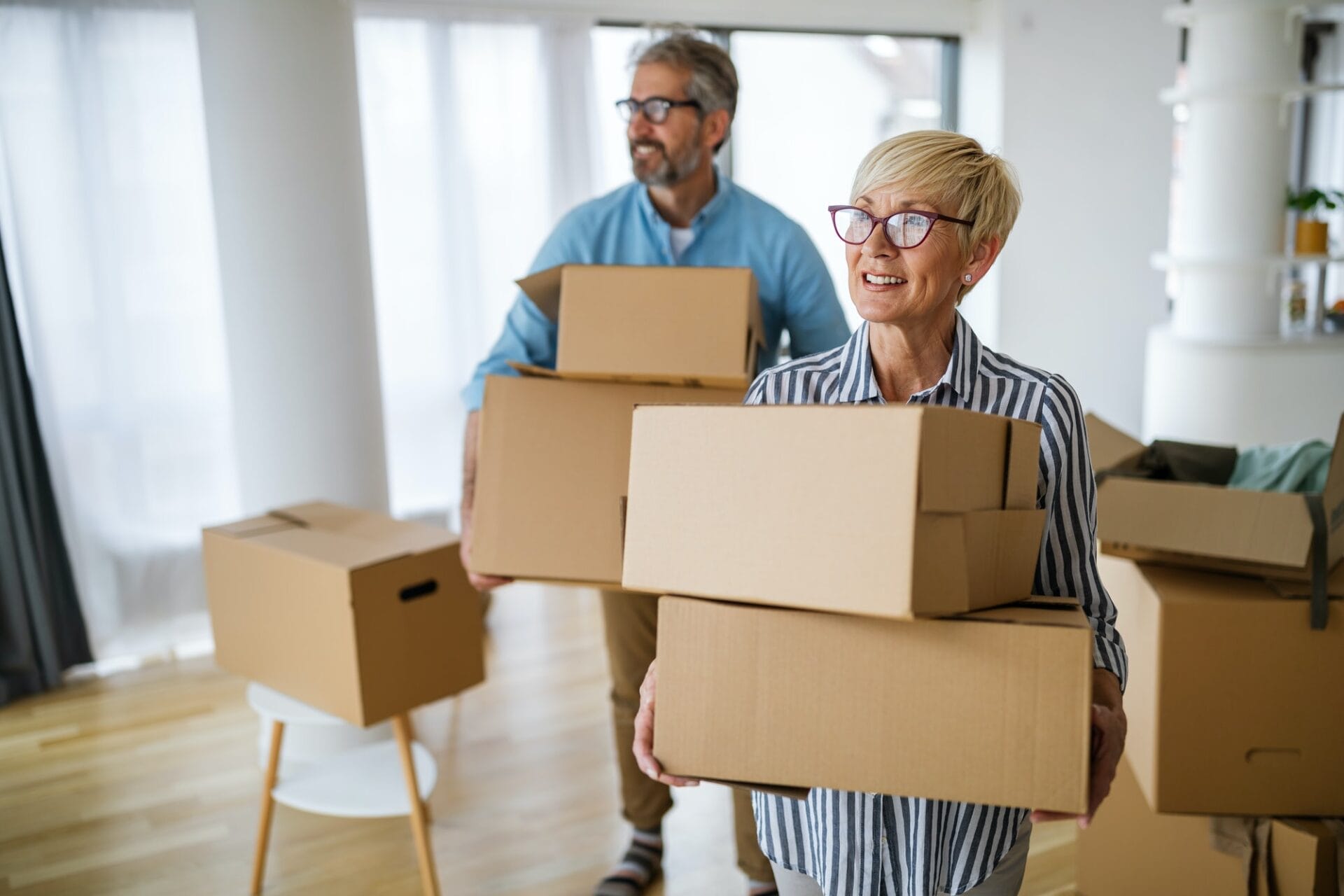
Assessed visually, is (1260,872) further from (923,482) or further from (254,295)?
(254,295)

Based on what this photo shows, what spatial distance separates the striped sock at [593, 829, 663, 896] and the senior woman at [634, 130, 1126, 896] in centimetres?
104

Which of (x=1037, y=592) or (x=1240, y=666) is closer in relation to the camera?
(x=1037, y=592)

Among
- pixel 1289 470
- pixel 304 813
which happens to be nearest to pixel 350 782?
pixel 304 813

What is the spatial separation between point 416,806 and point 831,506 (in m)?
1.41

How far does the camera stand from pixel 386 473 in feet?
8.70

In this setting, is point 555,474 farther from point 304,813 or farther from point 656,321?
point 304,813

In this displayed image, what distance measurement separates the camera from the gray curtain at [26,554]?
9.79 feet

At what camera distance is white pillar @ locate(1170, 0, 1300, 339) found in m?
3.62

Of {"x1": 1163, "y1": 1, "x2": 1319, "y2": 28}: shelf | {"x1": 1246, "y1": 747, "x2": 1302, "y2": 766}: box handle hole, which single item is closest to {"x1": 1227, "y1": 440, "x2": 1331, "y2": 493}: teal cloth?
{"x1": 1246, "y1": 747, "x2": 1302, "y2": 766}: box handle hole

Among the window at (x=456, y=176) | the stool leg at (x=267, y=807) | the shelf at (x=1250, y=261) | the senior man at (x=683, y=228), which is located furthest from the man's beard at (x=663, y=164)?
the shelf at (x=1250, y=261)

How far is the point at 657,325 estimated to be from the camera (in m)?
1.47

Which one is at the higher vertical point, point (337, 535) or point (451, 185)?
point (451, 185)

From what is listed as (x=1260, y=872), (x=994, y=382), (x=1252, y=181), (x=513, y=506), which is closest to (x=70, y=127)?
(x=513, y=506)

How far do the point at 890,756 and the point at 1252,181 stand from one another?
140 inches
